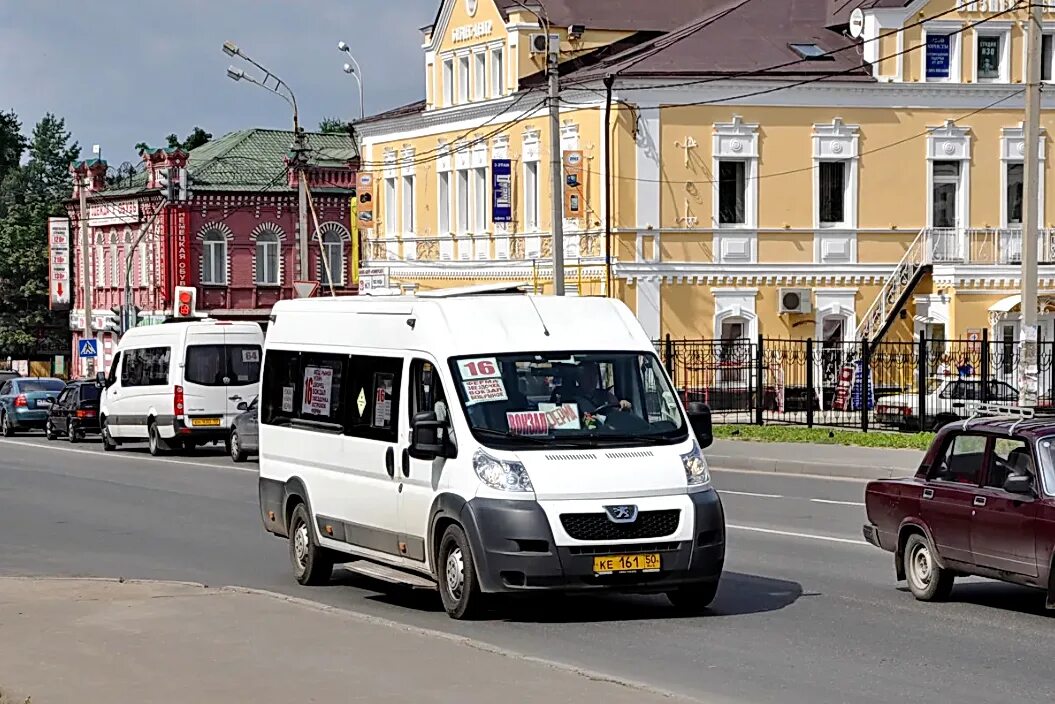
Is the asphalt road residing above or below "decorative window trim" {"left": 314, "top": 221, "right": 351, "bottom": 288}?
below

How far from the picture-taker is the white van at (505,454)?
1218cm

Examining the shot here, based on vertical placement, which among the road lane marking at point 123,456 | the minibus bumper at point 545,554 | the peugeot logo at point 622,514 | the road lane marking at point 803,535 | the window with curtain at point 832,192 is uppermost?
the window with curtain at point 832,192

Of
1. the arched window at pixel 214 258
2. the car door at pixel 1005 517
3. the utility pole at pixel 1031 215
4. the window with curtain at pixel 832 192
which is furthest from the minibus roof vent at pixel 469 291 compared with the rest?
the arched window at pixel 214 258

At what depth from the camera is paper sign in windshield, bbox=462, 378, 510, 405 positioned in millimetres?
12797

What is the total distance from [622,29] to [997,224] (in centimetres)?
1238

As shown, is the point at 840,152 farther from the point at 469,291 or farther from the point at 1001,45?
the point at 469,291

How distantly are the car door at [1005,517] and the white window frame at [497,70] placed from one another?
39.5 m

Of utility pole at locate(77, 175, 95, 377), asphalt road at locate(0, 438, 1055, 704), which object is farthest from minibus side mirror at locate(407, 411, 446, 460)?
utility pole at locate(77, 175, 95, 377)

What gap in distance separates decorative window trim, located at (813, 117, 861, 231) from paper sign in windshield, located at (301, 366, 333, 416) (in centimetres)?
3452

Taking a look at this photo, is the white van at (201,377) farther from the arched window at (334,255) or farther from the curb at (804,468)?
the arched window at (334,255)

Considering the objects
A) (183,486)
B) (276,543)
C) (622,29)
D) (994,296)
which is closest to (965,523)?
(276,543)

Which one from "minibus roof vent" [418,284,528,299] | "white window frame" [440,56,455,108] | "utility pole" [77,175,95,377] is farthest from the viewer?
"utility pole" [77,175,95,377]

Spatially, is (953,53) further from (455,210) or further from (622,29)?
(455,210)

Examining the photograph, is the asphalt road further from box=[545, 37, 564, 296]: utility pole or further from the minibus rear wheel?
box=[545, 37, 564, 296]: utility pole
